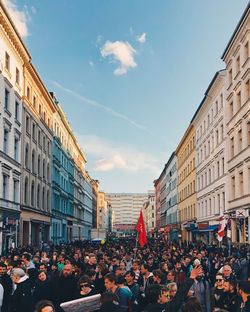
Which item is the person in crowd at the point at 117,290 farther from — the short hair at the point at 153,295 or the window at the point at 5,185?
the window at the point at 5,185

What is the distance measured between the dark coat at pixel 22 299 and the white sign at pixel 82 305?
239 cm

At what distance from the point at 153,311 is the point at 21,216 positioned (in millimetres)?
34464

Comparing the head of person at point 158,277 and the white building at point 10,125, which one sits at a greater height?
the white building at point 10,125

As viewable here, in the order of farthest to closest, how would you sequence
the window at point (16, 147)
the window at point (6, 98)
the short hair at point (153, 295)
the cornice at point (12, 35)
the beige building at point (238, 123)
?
the window at point (16, 147) → the window at point (6, 98) → the beige building at point (238, 123) → the cornice at point (12, 35) → the short hair at point (153, 295)

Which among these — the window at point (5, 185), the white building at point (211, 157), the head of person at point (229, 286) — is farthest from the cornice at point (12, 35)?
the head of person at point (229, 286)

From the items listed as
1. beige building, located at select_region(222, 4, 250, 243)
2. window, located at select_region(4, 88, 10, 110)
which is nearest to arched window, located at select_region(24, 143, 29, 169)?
window, located at select_region(4, 88, 10, 110)

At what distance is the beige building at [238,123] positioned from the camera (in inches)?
1298

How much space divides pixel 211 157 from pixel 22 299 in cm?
4197

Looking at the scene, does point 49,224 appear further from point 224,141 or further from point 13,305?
point 13,305

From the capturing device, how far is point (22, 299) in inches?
326

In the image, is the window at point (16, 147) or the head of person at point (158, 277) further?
the window at point (16, 147)

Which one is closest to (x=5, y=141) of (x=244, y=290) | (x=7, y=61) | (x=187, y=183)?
(x=7, y=61)

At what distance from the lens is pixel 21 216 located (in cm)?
3972

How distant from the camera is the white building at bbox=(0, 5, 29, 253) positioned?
109 ft
